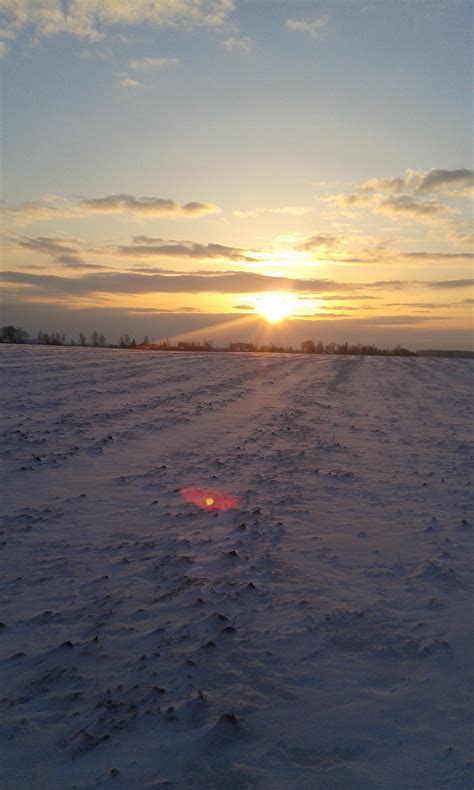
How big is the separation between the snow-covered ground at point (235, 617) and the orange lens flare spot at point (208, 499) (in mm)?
162

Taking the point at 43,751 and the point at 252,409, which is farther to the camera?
the point at 252,409

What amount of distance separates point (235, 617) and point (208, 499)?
3.11m

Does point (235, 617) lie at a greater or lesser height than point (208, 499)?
lesser

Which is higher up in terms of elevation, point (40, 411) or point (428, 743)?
point (40, 411)

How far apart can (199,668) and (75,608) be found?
1.43m

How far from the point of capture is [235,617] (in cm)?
499

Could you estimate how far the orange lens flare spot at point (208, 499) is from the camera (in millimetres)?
7766

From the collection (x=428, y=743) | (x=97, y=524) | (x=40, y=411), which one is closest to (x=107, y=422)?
(x=40, y=411)

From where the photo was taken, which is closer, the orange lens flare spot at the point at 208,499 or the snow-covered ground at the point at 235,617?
the snow-covered ground at the point at 235,617

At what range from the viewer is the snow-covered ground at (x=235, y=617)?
3.48 m

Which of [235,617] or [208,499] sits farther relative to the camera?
[208,499]

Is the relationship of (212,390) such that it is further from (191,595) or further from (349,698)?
(349,698)

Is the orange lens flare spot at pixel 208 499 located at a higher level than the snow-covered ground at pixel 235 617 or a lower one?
higher

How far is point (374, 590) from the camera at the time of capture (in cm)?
557
